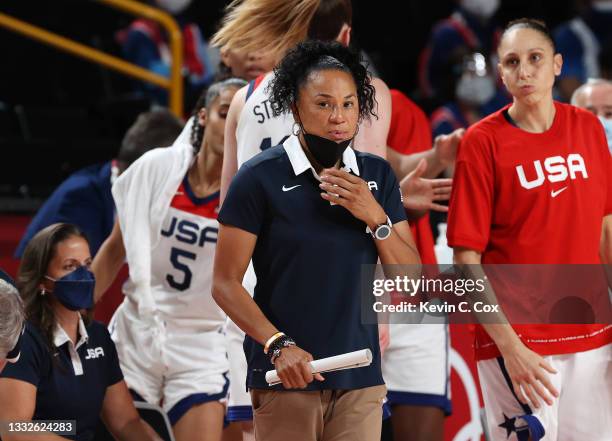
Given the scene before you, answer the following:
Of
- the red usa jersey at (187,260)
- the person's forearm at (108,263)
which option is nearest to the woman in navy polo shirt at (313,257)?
the red usa jersey at (187,260)

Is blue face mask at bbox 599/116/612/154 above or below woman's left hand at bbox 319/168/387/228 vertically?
above

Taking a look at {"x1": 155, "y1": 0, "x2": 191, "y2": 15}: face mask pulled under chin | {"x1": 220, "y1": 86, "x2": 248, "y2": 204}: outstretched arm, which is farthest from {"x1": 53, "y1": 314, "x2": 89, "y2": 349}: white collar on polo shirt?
{"x1": 155, "y1": 0, "x2": 191, "y2": 15}: face mask pulled under chin

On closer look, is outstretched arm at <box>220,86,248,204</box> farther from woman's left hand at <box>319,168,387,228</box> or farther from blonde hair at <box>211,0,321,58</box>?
woman's left hand at <box>319,168,387,228</box>

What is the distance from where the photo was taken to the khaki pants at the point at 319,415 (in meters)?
3.15

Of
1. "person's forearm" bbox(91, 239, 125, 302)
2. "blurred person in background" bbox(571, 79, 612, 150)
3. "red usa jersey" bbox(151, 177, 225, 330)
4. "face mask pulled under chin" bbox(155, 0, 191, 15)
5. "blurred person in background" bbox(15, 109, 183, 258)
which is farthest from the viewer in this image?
"face mask pulled under chin" bbox(155, 0, 191, 15)

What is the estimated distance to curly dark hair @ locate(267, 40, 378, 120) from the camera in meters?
3.34

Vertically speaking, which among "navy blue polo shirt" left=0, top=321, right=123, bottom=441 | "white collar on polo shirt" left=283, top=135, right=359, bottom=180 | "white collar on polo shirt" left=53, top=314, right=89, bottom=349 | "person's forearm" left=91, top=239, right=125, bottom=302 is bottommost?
"navy blue polo shirt" left=0, top=321, right=123, bottom=441

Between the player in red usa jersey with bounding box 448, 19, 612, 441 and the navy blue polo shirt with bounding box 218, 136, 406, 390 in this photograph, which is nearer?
the navy blue polo shirt with bounding box 218, 136, 406, 390

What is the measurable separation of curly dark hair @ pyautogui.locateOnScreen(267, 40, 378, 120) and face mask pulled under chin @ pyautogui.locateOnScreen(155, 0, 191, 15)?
5935 mm

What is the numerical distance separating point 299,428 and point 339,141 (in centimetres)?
81

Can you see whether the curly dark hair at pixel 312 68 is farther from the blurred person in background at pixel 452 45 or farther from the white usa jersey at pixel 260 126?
the blurred person in background at pixel 452 45

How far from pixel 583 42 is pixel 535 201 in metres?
6.36

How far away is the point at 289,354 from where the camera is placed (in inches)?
120

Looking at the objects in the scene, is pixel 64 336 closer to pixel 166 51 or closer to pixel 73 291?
pixel 73 291
